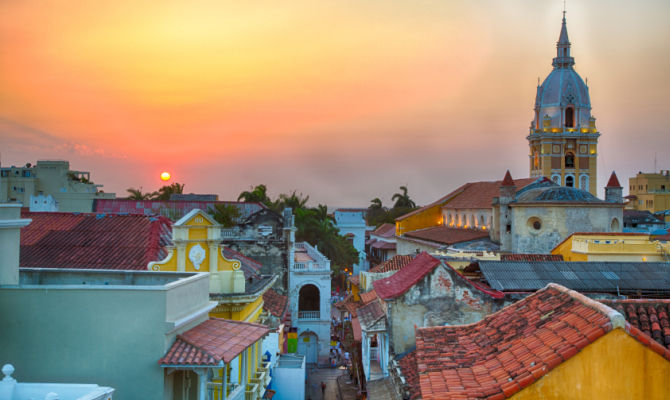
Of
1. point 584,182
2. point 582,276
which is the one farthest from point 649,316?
point 584,182

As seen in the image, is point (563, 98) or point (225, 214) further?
point (563, 98)

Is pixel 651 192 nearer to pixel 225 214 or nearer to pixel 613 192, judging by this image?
pixel 613 192

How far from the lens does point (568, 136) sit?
77.1 m

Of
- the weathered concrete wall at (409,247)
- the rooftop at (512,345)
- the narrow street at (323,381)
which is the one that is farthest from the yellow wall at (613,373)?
the weathered concrete wall at (409,247)

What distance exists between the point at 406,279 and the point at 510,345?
9575mm

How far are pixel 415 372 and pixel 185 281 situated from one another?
266 inches

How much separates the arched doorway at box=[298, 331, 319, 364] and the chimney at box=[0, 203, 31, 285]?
26590mm

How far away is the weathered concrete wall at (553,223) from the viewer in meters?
44.2

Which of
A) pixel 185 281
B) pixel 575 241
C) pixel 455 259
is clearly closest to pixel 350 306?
pixel 455 259

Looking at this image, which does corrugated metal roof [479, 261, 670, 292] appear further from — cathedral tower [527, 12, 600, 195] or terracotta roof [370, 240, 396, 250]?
cathedral tower [527, 12, 600, 195]

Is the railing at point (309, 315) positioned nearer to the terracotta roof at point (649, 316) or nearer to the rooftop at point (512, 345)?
the rooftop at point (512, 345)

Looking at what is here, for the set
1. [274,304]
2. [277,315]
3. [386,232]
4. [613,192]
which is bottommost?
[277,315]

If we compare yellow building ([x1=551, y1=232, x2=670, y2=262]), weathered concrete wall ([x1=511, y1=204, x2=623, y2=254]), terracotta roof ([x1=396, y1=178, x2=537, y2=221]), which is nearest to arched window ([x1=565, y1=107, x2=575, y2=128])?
terracotta roof ([x1=396, y1=178, x2=537, y2=221])

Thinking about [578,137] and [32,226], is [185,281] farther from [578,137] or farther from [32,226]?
[578,137]
